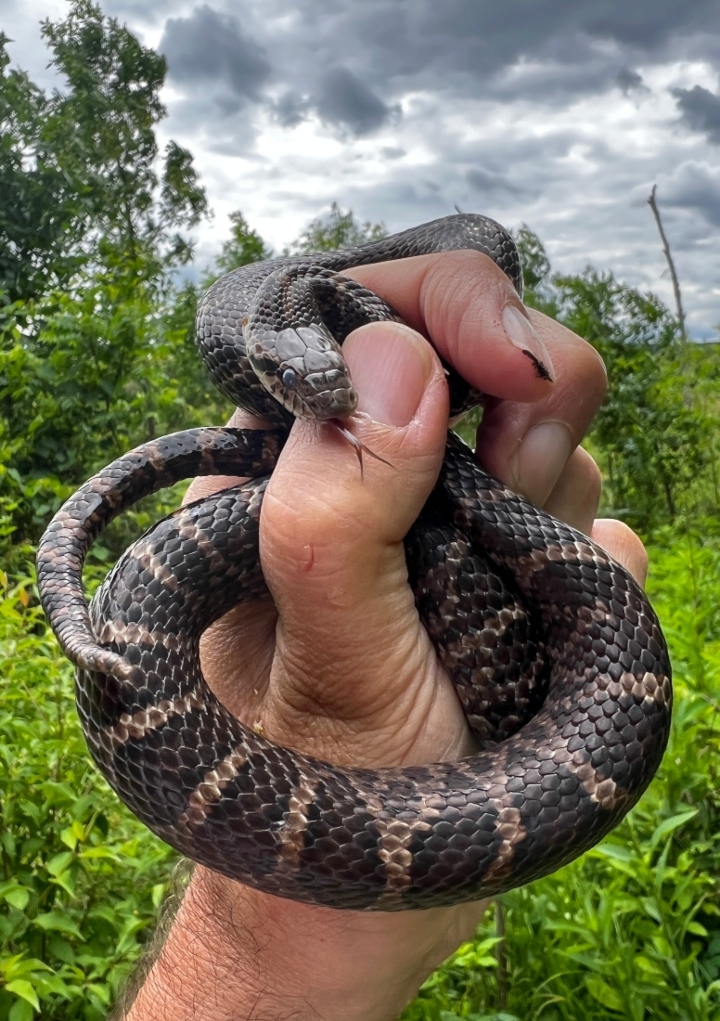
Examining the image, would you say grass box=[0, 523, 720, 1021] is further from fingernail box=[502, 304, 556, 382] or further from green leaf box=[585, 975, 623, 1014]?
fingernail box=[502, 304, 556, 382]

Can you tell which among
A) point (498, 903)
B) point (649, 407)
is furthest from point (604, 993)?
point (649, 407)

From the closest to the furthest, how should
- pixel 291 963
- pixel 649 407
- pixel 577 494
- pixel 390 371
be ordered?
1. pixel 390 371
2. pixel 291 963
3. pixel 577 494
4. pixel 649 407

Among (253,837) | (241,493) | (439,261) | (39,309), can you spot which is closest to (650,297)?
(39,309)

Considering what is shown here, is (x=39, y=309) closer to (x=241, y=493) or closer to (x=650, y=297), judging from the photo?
(x=241, y=493)

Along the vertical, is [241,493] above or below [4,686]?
above

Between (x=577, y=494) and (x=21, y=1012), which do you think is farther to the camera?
(x=577, y=494)

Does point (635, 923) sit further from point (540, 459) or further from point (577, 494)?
point (540, 459)

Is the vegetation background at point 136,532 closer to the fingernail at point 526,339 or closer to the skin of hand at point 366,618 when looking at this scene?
the skin of hand at point 366,618
